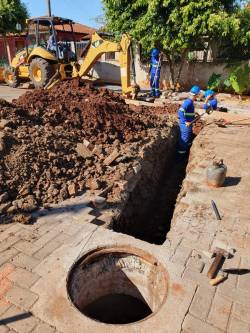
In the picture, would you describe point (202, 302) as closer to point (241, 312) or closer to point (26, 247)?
point (241, 312)

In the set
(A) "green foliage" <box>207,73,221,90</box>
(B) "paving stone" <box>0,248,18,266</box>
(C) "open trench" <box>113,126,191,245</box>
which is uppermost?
(A) "green foliage" <box>207,73,221,90</box>

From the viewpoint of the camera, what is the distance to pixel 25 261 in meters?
3.59

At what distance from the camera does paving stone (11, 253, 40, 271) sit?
3.51m

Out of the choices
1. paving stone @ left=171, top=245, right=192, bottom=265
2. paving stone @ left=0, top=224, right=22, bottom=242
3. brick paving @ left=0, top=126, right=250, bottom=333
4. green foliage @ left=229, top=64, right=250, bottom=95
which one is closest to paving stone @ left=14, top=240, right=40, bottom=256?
brick paving @ left=0, top=126, right=250, bottom=333

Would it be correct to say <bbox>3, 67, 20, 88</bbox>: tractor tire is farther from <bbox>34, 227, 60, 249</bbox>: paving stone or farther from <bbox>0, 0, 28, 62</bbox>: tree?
<bbox>34, 227, 60, 249</bbox>: paving stone

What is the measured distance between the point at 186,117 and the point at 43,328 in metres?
6.80

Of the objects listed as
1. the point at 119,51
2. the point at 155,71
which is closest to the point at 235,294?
the point at 119,51

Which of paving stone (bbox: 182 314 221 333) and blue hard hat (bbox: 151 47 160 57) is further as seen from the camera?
blue hard hat (bbox: 151 47 160 57)

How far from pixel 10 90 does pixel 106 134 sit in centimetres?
966

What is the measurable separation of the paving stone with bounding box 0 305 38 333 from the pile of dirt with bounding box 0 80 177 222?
153 cm

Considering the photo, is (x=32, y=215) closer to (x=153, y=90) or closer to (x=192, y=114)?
(x=192, y=114)

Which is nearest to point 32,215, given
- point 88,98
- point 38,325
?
point 38,325

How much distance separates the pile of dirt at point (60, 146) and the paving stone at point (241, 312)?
9.23ft

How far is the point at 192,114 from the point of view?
8367 mm
